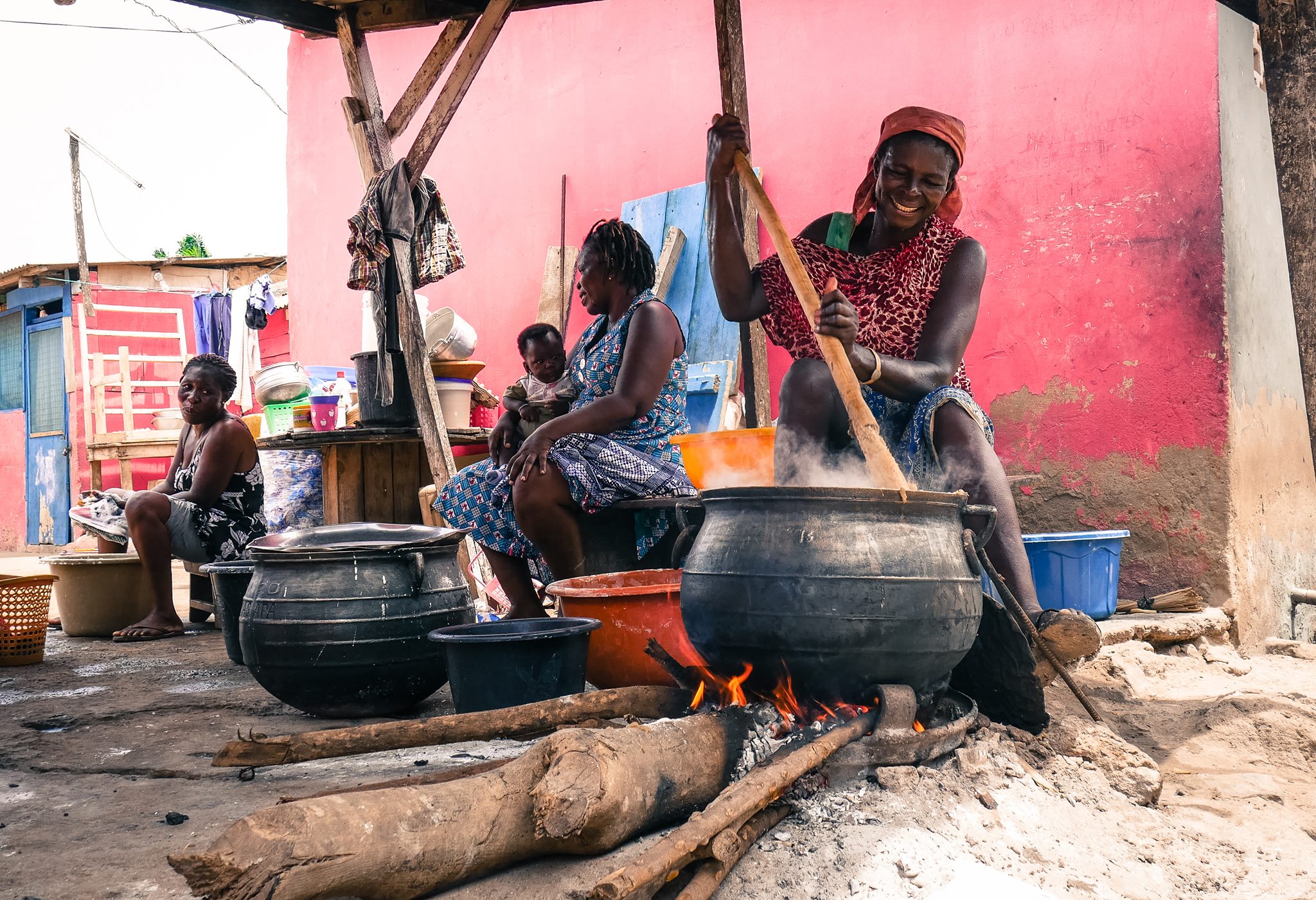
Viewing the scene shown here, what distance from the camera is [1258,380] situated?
4.34m

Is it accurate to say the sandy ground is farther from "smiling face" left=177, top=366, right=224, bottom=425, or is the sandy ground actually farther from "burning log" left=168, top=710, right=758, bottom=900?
"smiling face" left=177, top=366, right=224, bottom=425

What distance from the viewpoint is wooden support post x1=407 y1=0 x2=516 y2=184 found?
13.8 feet

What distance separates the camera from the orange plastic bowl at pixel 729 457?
355 cm

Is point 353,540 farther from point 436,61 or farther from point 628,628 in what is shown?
point 436,61

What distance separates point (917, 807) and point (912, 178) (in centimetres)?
181

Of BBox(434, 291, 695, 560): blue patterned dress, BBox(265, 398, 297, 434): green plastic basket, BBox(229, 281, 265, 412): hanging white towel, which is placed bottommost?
BBox(434, 291, 695, 560): blue patterned dress

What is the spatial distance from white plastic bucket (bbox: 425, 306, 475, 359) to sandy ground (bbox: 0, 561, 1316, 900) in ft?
9.78

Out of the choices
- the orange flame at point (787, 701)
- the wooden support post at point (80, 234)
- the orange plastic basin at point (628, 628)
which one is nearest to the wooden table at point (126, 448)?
the wooden support post at point (80, 234)

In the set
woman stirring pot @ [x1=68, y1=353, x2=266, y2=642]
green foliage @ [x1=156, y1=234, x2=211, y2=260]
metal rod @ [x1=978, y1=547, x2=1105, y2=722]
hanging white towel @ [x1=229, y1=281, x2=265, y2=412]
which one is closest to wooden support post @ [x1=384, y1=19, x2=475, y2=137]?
woman stirring pot @ [x1=68, y1=353, x2=266, y2=642]

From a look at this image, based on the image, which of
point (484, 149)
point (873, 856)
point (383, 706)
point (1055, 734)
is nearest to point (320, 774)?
point (383, 706)

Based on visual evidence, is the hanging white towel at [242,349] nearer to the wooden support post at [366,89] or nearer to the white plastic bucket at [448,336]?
the white plastic bucket at [448,336]

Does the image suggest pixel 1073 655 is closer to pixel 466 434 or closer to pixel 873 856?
pixel 873 856

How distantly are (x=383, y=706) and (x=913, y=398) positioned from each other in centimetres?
187

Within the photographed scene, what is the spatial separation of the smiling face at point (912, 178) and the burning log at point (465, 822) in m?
1.72
